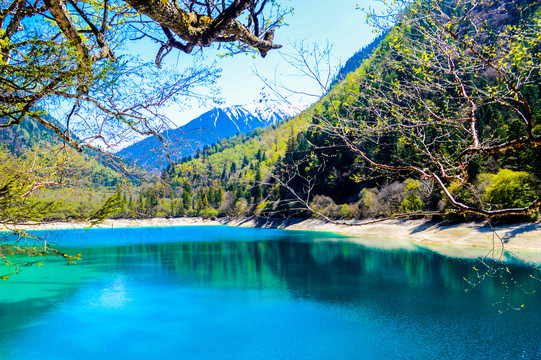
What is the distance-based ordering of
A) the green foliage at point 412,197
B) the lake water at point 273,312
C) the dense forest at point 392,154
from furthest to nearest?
1. the green foliage at point 412,197
2. the lake water at point 273,312
3. the dense forest at point 392,154

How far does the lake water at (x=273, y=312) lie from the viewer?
34.5ft

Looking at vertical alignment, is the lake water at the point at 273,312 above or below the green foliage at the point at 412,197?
below

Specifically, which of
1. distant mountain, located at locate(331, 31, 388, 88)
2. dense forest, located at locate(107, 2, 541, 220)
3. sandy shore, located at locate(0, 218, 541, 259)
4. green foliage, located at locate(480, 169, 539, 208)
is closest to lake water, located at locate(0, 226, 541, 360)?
dense forest, located at locate(107, 2, 541, 220)

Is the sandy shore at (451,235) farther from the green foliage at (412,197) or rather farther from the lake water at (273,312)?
the lake water at (273,312)

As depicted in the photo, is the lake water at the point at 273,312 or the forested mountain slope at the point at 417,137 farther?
the lake water at the point at 273,312

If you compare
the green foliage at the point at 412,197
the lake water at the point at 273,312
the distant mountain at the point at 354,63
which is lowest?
the lake water at the point at 273,312

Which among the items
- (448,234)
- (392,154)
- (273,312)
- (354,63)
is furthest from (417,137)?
(448,234)

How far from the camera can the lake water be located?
1051 centimetres

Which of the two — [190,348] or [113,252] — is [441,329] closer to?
[190,348]

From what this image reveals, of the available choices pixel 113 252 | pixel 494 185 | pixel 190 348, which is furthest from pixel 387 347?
pixel 113 252

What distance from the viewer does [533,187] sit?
2653 cm

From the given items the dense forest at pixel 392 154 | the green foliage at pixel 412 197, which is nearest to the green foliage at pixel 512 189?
the dense forest at pixel 392 154

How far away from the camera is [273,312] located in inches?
551

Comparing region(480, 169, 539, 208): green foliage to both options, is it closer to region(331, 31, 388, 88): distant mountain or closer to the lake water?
the lake water
